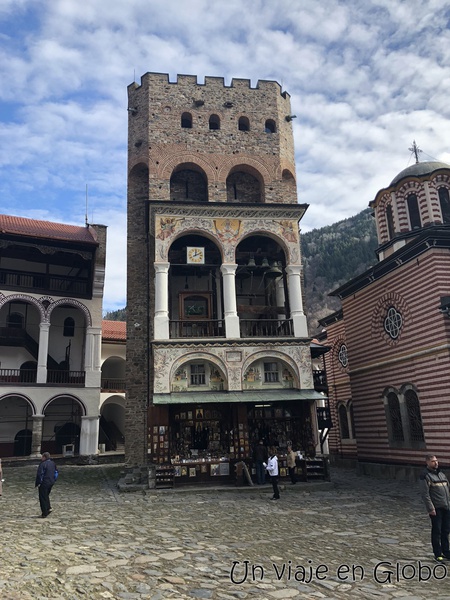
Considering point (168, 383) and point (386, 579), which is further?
point (168, 383)

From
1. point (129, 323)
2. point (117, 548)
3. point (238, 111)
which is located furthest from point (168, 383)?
point (238, 111)

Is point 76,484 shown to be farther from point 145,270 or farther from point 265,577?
point 265,577

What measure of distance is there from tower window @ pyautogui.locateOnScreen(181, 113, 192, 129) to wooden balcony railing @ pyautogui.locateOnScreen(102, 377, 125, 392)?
1918 cm

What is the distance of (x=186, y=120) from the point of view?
914 inches

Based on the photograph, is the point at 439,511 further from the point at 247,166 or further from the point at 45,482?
the point at 247,166

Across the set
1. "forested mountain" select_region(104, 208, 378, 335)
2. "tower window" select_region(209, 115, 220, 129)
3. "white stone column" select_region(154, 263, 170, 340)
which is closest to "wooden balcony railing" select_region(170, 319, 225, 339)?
"white stone column" select_region(154, 263, 170, 340)

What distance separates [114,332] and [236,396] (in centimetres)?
2015

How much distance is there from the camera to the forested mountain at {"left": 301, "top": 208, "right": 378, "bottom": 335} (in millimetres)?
84438

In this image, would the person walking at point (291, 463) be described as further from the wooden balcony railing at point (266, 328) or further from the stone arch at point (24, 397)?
the stone arch at point (24, 397)

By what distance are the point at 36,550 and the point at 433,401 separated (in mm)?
13832

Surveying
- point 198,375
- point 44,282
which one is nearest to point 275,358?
point 198,375

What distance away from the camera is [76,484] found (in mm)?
18625

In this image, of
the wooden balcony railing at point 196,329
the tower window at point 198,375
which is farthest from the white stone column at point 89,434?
the tower window at point 198,375

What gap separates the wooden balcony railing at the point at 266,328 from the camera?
775 inches
